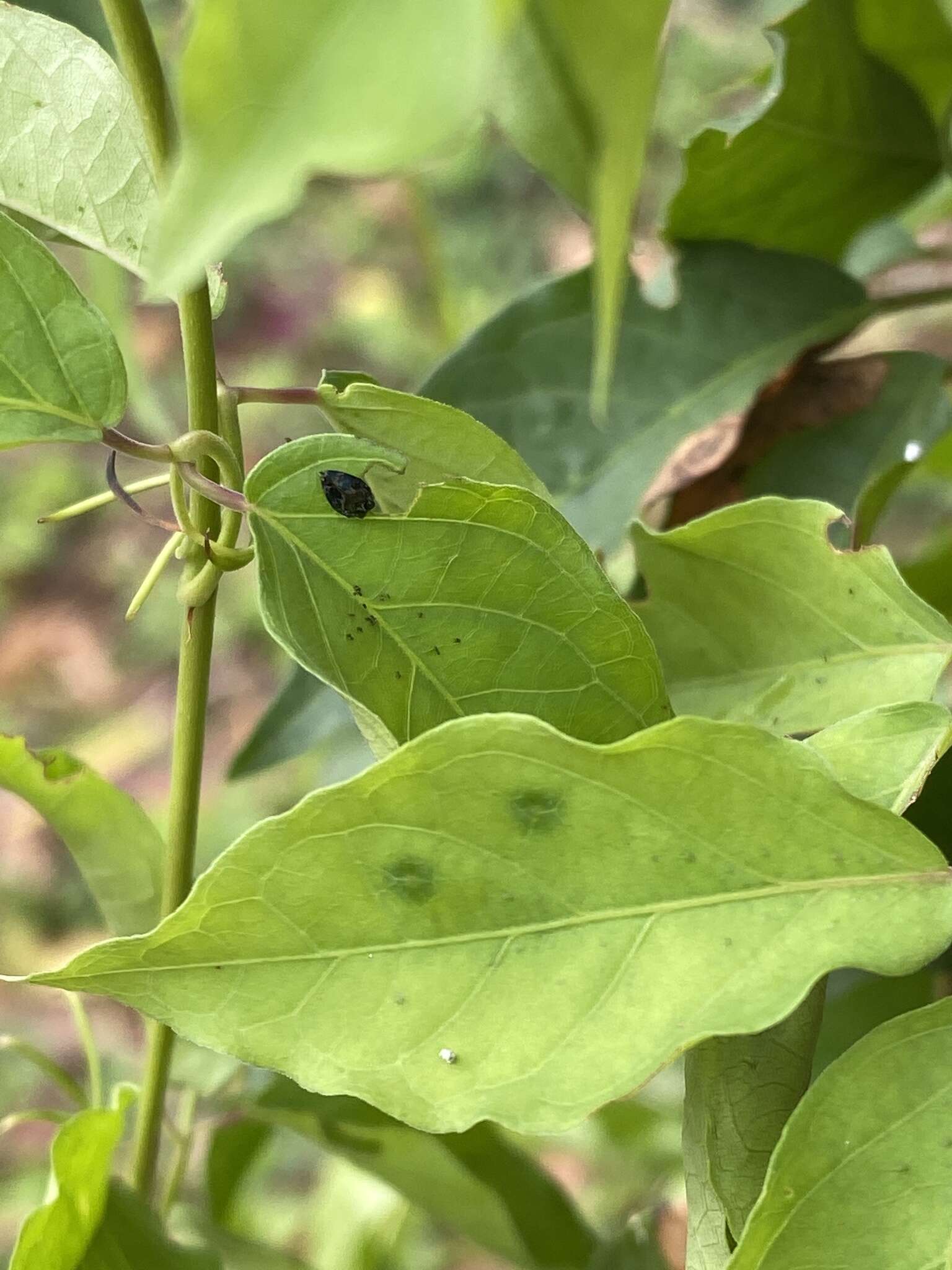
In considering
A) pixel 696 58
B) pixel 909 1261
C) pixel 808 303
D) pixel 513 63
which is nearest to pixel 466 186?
pixel 696 58

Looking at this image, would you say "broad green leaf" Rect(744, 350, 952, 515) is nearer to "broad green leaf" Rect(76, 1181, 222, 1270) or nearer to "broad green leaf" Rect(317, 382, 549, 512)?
"broad green leaf" Rect(317, 382, 549, 512)

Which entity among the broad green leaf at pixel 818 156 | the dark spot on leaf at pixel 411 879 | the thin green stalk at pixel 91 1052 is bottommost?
the thin green stalk at pixel 91 1052

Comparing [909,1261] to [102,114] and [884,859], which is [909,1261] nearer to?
[884,859]

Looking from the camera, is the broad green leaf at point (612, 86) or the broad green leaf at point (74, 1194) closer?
the broad green leaf at point (612, 86)

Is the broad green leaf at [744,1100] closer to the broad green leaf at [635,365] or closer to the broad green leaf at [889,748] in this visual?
the broad green leaf at [889,748]

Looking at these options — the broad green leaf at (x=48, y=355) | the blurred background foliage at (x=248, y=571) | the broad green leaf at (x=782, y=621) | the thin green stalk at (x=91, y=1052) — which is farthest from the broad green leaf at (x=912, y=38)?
the blurred background foliage at (x=248, y=571)

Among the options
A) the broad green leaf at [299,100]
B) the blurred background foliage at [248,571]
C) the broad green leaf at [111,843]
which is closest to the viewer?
the broad green leaf at [299,100]
